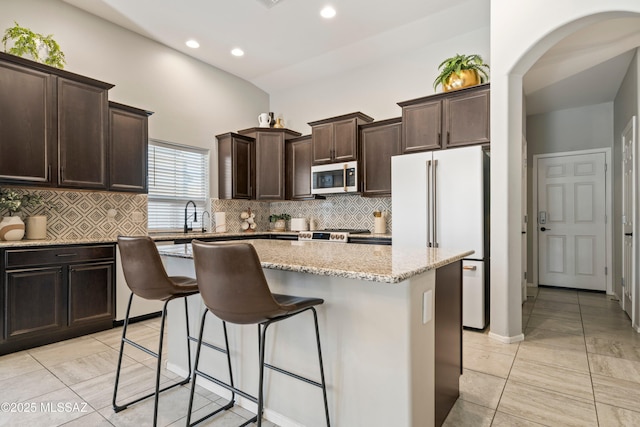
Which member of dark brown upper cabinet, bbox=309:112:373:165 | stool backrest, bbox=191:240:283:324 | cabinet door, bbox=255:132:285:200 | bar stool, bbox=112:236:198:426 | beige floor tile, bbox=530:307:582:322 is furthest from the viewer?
cabinet door, bbox=255:132:285:200

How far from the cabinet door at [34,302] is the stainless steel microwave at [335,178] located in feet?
10.1

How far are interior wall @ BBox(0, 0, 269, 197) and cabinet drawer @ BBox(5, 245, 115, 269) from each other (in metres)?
1.70

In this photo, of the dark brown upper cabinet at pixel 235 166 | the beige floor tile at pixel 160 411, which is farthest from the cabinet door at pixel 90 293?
the dark brown upper cabinet at pixel 235 166

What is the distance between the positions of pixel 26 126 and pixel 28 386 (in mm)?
2148

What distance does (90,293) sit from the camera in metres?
3.27

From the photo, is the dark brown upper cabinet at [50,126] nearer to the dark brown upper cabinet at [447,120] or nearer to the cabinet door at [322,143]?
the cabinet door at [322,143]

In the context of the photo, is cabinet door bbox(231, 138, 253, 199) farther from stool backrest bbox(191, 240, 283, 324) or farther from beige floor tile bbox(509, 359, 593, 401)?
beige floor tile bbox(509, 359, 593, 401)

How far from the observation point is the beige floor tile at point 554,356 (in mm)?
2559

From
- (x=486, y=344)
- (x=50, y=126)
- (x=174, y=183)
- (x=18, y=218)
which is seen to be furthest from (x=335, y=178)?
(x=18, y=218)

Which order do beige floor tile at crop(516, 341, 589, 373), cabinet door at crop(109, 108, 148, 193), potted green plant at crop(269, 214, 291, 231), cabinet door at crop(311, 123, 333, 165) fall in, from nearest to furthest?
beige floor tile at crop(516, 341, 589, 373)
cabinet door at crop(109, 108, 148, 193)
cabinet door at crop(311, 123, 333, 165)
potted green plant at crop(269, 214, 291, 231)

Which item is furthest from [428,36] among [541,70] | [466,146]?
[466,146]

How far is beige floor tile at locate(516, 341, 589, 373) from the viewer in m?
2.56

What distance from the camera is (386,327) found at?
1.47m

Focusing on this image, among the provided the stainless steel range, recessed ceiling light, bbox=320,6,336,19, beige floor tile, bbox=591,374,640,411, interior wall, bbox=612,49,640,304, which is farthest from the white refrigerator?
recessed ceiling light, bbox=320,6,336,19
